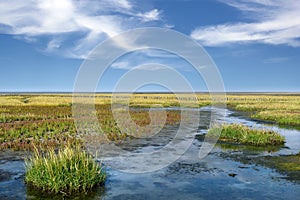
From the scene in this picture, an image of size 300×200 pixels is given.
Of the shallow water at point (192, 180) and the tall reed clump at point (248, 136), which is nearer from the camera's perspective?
the shallow water at point (192, 180)

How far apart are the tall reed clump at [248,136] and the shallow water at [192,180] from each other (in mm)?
2254

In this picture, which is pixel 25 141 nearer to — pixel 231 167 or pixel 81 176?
pixel 81 176

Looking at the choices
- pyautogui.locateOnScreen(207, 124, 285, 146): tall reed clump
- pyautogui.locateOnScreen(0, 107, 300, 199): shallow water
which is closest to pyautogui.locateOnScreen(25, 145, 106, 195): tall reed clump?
pyautogui.locateOnScreen(0, 107, 300, 199): shallow water

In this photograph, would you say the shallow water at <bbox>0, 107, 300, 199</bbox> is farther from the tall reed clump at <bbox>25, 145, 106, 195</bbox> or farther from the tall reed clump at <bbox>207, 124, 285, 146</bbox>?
the tall reed clump at <bbox>207, 124, 285, 146</bbox>

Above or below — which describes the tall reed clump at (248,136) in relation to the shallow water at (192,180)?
above

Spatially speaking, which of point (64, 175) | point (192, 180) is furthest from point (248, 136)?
point (64, 175)

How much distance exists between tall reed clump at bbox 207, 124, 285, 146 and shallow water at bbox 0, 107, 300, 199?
7.39 ft

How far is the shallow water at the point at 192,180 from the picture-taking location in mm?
11508

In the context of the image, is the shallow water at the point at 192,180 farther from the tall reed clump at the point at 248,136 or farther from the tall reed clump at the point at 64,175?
the tall reed clump at the point at 248,136

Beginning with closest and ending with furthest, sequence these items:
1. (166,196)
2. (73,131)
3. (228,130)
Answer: (166,196)
(228,130)
(73,131)

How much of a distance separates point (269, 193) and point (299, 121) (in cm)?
2624

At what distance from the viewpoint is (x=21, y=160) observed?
16578mm

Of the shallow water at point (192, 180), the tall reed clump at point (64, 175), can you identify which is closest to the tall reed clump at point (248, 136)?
the shallow water at point (192, 180)

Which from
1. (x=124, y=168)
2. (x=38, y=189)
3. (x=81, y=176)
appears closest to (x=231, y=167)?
(x=124, y=168)
